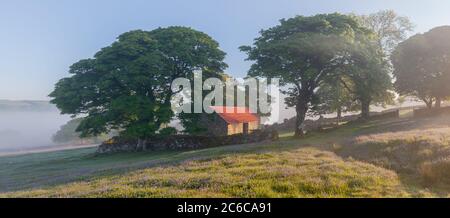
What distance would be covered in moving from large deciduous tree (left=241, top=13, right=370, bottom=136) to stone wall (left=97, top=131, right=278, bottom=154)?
5.65m

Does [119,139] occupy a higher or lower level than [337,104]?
lower

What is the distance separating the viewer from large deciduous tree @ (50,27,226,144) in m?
37.2

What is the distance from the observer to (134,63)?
3722 centimetres

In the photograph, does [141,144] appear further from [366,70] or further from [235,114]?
[366,70]

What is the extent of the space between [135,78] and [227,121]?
16744 mm

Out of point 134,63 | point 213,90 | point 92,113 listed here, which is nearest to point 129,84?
point 134,63

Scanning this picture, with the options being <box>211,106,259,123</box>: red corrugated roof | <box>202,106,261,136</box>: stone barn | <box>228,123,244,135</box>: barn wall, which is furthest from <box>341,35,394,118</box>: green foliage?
<box>211,106,259,123</box>: red corrugated roof

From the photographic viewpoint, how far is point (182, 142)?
4072cm

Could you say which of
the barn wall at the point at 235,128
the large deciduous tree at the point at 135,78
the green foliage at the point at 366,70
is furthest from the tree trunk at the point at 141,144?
the green foliage at the point at 366,70

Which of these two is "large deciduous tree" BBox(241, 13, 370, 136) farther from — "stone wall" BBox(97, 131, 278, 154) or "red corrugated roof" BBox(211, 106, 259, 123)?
"red corrugated roof" BBox(211, 106, 259, 123)

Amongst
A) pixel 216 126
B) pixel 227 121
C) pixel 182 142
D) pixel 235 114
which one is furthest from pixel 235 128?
pixel 182 142
